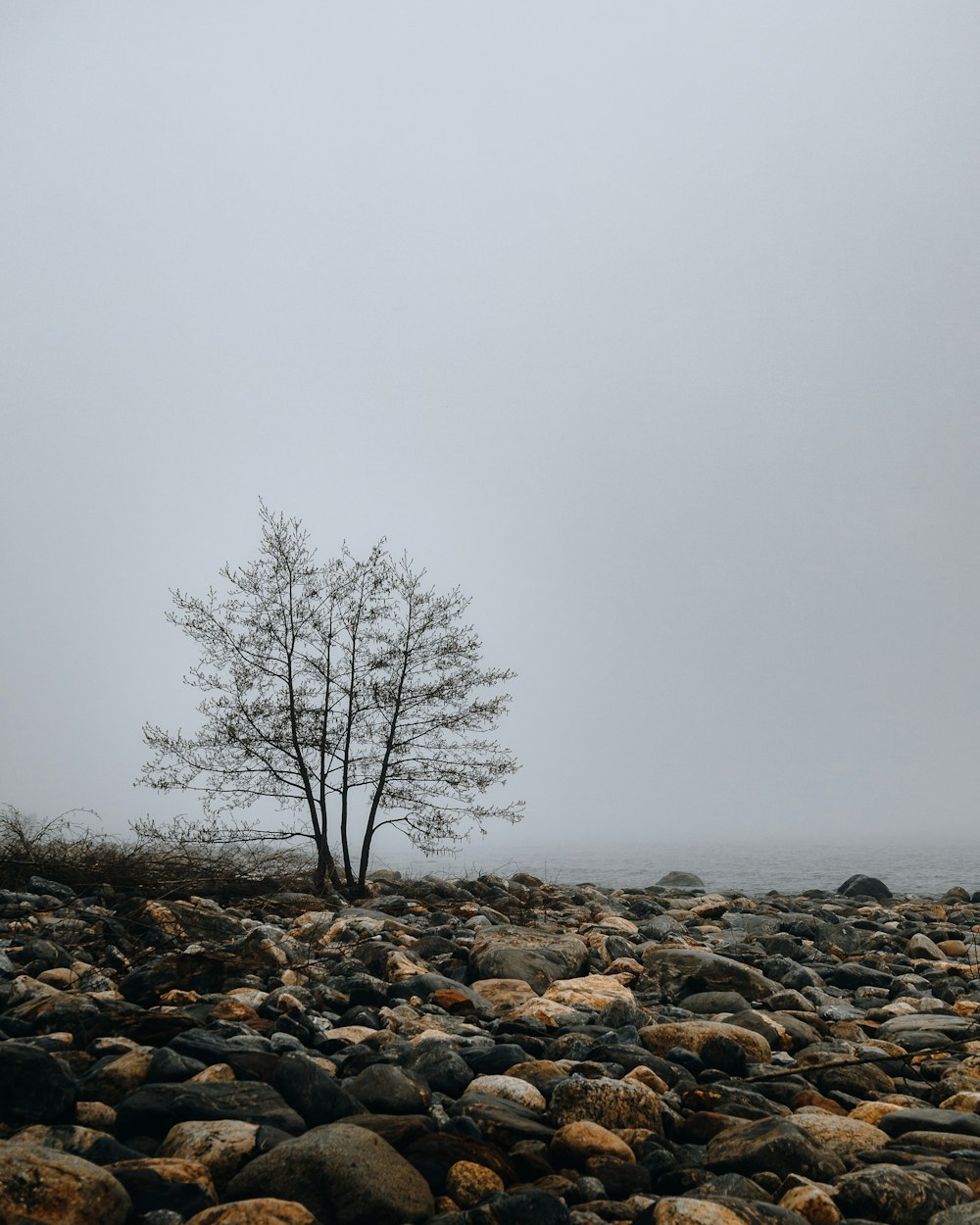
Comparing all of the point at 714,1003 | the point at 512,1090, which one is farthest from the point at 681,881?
the point at 512,1090

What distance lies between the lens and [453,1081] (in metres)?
4.66

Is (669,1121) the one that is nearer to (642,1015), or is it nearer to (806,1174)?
(806,1174)

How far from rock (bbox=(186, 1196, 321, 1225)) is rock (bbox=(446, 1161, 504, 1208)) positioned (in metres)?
0.67

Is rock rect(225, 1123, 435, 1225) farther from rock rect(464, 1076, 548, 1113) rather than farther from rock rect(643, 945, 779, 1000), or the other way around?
rock rect(643, 945, 779, 1000)

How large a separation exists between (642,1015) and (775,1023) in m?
1.02

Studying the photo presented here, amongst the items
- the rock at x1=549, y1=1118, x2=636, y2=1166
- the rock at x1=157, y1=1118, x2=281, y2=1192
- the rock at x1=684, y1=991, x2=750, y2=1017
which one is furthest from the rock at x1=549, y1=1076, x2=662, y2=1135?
the rock at x1=684, y1=991, x2=750, y2=1017

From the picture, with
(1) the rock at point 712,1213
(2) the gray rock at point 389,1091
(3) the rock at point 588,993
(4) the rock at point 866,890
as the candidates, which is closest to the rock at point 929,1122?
(1) the rock at point 712,1213

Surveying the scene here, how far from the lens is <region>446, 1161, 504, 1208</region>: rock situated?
3592 mm

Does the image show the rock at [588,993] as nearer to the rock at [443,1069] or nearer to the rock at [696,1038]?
the rock at [696,1038]

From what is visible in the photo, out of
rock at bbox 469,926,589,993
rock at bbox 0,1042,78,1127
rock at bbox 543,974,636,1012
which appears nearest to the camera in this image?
rock at bbox 0,1042,78,1127

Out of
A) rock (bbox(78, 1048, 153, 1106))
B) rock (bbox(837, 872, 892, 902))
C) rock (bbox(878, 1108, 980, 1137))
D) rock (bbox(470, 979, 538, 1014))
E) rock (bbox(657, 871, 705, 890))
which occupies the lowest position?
rock (bbox(657, 871, 705, 890))

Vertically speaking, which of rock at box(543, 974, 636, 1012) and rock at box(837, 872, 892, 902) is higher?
rock at box(543, 974, 636, 1012)

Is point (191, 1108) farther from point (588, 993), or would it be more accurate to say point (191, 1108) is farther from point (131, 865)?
point (131, 865)

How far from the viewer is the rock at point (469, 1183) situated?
3.59m
